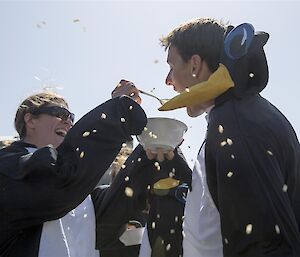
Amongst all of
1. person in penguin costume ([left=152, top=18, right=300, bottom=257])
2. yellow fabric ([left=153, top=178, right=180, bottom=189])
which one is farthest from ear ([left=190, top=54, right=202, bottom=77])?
yellow fabric ([left=153, top=178, right=180, bottom=189])

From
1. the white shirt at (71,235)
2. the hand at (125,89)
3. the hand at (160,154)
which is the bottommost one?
the white shirt at (71,235)

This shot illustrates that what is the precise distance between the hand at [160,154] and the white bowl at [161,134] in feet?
0.13

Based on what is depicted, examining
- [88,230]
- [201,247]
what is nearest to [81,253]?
[88,230]

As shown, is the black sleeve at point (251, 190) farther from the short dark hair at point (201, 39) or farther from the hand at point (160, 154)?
the hand at point (160, 154)

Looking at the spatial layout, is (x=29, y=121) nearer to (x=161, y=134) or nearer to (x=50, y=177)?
(x=50, y=177)

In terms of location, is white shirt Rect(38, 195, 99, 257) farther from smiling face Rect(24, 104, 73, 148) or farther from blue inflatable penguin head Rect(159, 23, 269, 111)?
blue inflatable penguin head Rect(159, 23, 269, 111)

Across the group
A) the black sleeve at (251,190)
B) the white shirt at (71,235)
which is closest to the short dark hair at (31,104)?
the white shirt at (71,235)

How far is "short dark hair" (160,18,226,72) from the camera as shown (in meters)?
2.50

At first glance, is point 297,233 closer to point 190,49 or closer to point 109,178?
point 190,49

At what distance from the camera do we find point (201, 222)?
7.18 feet

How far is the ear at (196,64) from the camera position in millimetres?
2516

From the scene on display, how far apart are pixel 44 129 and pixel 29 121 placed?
0.12 metres

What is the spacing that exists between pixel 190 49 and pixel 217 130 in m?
0.70

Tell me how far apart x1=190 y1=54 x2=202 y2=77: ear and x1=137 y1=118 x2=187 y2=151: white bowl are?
984mm
